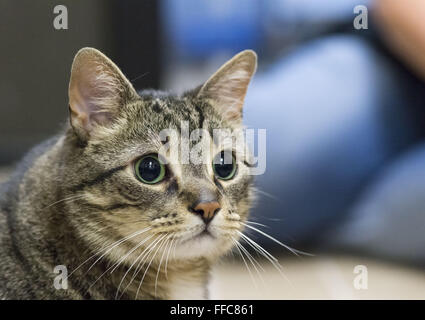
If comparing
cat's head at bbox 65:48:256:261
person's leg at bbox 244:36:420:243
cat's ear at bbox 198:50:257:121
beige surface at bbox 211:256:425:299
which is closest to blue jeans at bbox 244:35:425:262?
person's leg at bbox 244:36:420:243

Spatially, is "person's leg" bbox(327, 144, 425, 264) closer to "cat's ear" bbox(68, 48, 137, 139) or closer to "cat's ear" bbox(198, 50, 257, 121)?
"cat's ear" bbox(198, 50, 257, 121)

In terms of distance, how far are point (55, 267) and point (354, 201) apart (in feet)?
3.54

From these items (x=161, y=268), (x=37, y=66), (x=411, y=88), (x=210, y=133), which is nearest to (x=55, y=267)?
(x=161, y=268)

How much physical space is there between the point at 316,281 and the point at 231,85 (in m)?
0.54

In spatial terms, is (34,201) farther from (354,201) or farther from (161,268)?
(354,201)

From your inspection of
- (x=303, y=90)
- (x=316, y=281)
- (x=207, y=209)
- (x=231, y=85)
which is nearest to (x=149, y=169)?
(x=207, y=209)

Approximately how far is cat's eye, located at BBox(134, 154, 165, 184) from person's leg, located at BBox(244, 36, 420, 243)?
727 millimetres

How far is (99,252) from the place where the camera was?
84 cm

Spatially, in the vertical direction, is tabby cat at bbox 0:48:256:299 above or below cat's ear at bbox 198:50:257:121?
below

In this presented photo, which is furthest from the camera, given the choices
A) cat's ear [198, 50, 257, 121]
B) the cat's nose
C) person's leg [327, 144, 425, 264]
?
person's leg [327, 144, 425, 264]

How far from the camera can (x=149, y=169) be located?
842mm

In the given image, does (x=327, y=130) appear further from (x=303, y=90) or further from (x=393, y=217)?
(x=393, y=217)

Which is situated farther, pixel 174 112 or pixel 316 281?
pixel 316 281

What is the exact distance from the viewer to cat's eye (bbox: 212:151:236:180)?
2.93 feet
